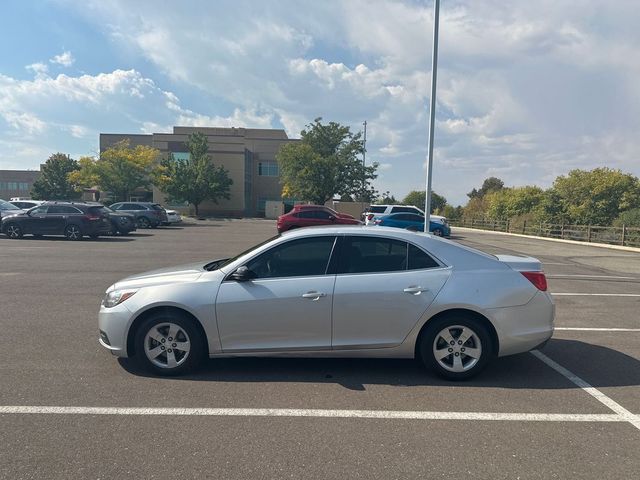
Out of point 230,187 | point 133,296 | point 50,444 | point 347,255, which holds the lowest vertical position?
point 50,444

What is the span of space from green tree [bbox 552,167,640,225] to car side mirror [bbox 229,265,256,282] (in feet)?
128

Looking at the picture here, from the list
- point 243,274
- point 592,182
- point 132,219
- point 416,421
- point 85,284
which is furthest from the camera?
point 592,182

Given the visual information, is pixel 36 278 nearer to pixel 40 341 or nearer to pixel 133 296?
pixel 40 341

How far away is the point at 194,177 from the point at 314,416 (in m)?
51.2

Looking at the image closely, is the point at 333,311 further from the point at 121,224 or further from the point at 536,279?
the point at 121,224

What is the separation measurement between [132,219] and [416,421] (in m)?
24.3

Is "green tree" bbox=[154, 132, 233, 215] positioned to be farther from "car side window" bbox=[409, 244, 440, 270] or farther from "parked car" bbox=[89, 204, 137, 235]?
"car side window" bbox=[409, 244, 440, 270]

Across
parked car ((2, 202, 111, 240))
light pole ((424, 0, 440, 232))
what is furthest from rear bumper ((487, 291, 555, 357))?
parked car ((2, 202, 111, 240))

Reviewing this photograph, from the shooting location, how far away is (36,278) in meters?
10.4

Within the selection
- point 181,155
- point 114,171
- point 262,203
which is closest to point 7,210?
point 114,171

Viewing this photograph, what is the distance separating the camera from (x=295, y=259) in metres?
4.93

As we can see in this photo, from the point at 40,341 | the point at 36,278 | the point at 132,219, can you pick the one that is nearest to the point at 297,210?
the point at 132,219

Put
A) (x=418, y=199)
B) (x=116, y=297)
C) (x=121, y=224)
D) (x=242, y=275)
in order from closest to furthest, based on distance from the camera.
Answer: (x=242, y=275) → (x=116, y=297) → (x=121, y=224) → (x=418, y=199)

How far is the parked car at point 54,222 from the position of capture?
20.3 m
